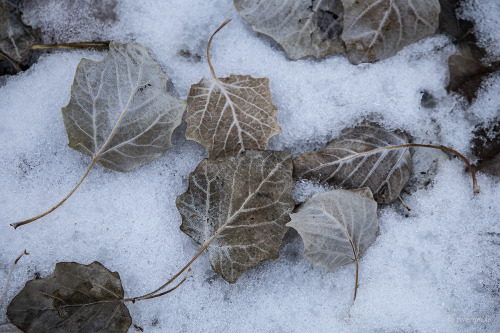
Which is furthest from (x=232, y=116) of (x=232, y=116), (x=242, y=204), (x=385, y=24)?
(x=385, y=24)

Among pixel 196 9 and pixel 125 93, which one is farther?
pixel 196 9

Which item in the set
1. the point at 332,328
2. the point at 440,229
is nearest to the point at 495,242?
the point at 440,229

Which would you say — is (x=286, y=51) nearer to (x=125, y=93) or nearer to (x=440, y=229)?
(x=125, y=93)

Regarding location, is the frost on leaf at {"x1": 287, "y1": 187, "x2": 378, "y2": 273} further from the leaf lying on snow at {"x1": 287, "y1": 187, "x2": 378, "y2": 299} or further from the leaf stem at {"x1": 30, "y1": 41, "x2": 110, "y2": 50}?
the leaf stem at {"x1": 30, "y1": 41, "x2": 110, "y2": 50}

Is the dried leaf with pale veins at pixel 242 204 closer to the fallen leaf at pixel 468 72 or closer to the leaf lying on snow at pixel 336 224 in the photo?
the leaf lying on snow at pixel 336 224

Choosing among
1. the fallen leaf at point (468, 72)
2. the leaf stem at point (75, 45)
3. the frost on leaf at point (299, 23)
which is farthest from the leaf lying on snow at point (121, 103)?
the fallen leaf at point (468, 72)

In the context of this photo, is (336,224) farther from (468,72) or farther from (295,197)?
(468,72)

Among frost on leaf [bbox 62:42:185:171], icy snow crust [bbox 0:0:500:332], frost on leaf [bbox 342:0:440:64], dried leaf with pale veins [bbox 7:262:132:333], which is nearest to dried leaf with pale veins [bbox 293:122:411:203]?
icy snow crust [bbox 0:0:500:332]
